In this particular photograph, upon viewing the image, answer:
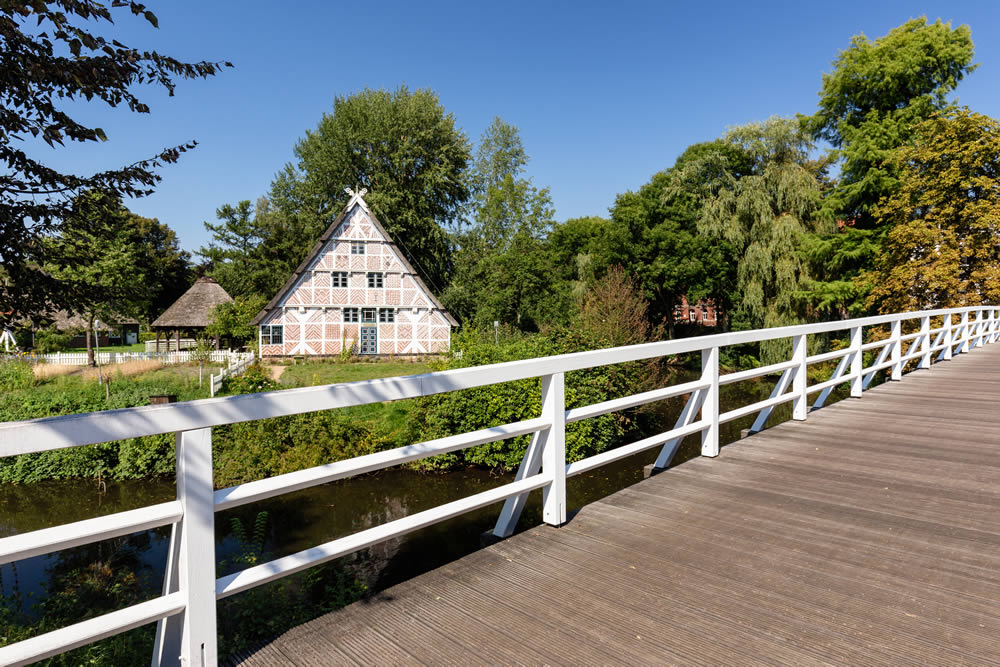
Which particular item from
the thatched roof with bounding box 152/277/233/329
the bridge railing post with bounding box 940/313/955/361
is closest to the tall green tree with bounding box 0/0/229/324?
the bridge railing post with bounding box 940/313/955/361

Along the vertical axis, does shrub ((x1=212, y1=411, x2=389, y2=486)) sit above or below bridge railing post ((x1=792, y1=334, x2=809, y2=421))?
below

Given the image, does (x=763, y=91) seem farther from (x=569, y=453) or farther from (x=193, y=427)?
(x=193, y=427)

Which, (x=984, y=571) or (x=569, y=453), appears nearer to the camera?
(x=984, y=571)

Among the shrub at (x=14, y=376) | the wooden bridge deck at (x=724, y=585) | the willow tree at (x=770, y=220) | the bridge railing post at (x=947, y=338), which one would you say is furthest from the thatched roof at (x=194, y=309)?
the wooden bridge deck at (x=724, y=585)

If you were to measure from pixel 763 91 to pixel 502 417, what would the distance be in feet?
71.9

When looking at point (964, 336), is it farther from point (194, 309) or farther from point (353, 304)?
point (194, 309)

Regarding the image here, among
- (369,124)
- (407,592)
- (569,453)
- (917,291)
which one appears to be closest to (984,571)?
(407,592)

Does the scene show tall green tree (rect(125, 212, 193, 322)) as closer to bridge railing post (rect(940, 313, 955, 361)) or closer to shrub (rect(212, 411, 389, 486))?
shrub (rect(212, 411, 389, 486))

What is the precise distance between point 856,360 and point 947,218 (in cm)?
1627

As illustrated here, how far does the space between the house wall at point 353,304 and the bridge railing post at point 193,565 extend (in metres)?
28.5

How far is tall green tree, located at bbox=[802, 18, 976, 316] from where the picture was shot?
71.6 feet

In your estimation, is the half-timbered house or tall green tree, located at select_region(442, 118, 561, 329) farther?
tall green tree, located at select_region(442, 118, 561, 329)

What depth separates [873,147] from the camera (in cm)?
2183

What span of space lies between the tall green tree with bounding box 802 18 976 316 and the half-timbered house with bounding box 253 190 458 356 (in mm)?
18055
